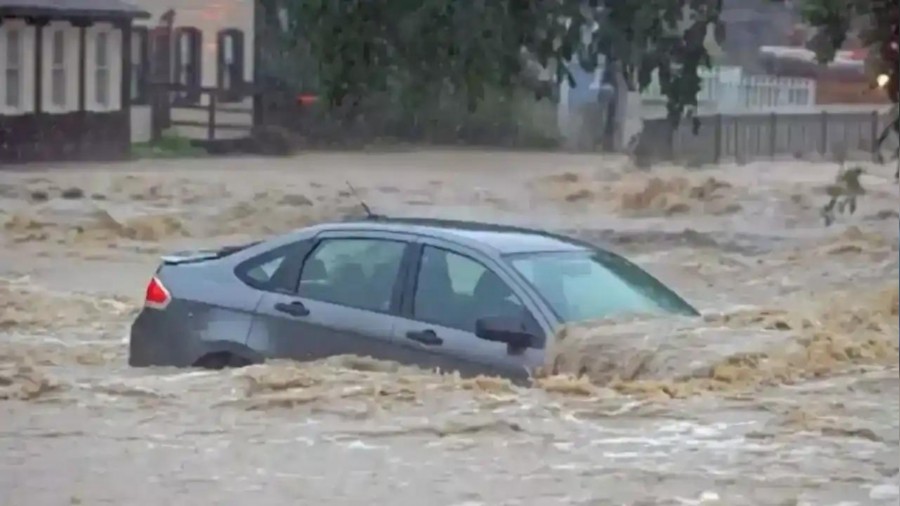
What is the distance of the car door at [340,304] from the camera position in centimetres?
876

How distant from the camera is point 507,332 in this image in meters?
8.43

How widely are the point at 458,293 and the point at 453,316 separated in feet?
0.49

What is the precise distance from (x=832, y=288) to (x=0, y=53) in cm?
615

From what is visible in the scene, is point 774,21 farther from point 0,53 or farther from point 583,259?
point 0,53

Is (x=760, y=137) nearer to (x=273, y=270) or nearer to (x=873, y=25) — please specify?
(x=273, y=270)

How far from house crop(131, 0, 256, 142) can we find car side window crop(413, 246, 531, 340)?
57.8 inches

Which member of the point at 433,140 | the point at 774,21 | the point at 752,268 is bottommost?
the point at 752,268

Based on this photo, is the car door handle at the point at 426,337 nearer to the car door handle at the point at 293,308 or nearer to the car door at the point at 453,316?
the car door at the point at 453,316

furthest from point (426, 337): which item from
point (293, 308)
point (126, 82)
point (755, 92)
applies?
point (755, 92)

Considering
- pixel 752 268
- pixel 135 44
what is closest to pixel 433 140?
pixel 135 44

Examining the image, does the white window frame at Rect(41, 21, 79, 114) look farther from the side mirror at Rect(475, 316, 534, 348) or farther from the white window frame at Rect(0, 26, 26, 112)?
the side mirror at Rect(475, 316, 534, 348)

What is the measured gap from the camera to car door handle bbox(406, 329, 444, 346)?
8.59 metres

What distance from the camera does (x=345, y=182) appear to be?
500 inches

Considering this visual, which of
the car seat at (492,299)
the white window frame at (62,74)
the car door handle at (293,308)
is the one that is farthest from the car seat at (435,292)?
the white window frame at (62,74)
